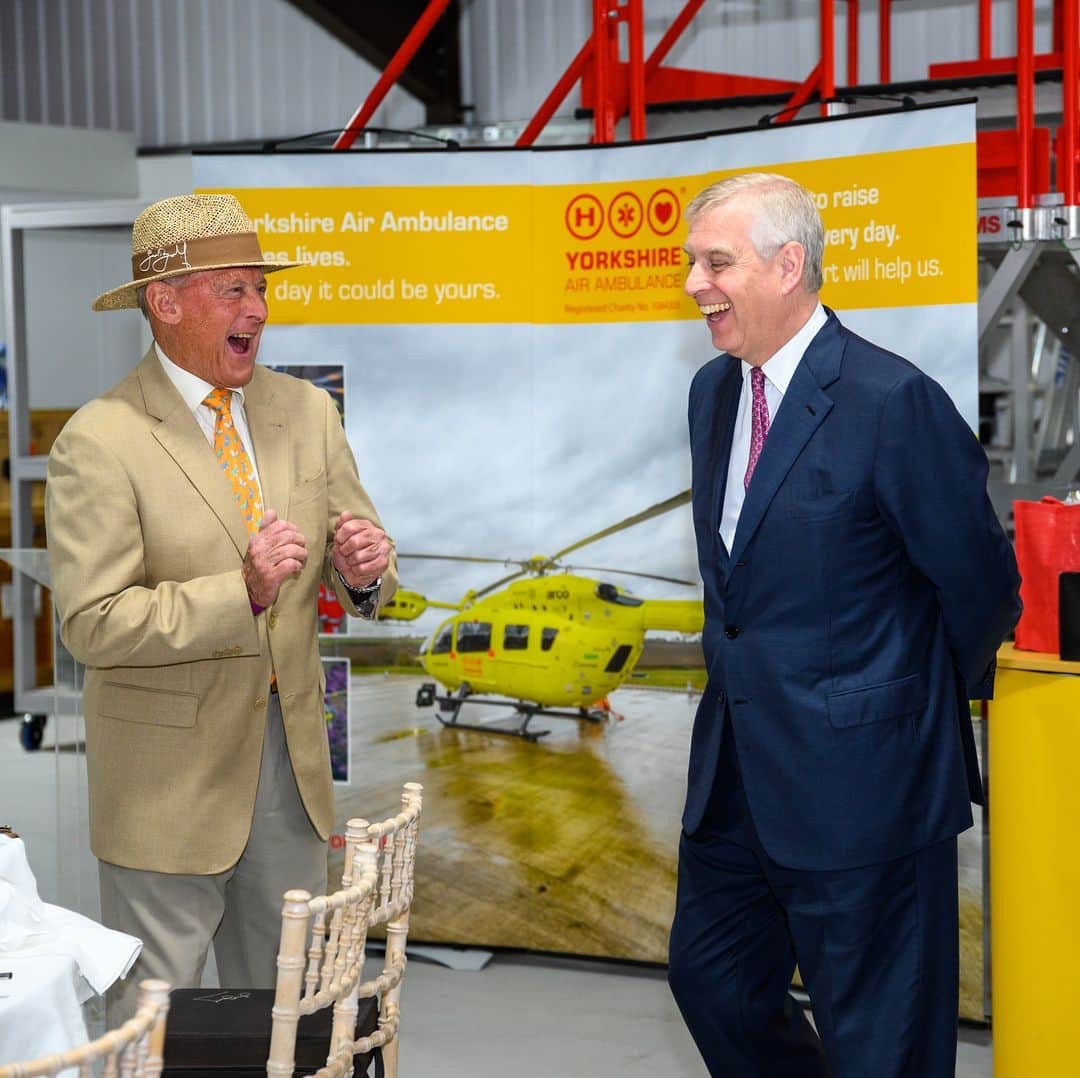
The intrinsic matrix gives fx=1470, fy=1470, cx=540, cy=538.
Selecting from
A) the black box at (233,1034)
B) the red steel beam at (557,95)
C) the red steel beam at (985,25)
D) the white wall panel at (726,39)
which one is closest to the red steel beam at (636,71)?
the red steel beam at (557,95)

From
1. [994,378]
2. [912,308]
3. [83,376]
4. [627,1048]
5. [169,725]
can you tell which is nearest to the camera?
[169,725]

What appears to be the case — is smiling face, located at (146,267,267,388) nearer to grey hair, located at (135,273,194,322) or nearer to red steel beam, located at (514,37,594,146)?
grey hair, located at (135,273,194,322)

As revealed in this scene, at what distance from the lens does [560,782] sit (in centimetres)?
391

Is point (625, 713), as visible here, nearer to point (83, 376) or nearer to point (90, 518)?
point (90, 518)

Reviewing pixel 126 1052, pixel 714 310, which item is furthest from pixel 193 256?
pixel 126 1052

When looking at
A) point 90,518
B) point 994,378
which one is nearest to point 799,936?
point 90,518

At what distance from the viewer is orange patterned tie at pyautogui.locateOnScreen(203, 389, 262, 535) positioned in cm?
253

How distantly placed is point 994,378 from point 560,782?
477 cm

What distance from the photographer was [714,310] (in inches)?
89.8

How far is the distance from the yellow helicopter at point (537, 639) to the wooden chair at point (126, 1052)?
2516 mm

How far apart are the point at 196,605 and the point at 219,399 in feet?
1.33

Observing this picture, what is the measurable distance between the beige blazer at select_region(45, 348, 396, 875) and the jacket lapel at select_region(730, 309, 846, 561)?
0.80m

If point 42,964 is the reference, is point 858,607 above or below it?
above
